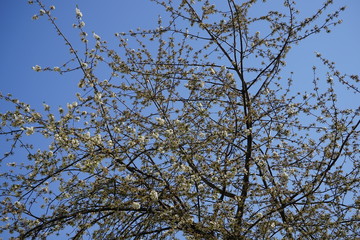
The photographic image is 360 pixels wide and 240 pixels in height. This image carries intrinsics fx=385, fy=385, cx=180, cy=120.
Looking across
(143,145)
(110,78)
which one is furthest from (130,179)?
(110,78)

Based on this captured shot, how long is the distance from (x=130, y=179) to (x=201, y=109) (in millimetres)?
1611

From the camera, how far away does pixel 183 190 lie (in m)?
5.18

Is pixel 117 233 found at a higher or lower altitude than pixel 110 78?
lower

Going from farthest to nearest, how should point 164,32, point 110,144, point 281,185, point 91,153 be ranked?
1. point 164,32
2. point 281,185
3. point 110,144
4. point 91,153

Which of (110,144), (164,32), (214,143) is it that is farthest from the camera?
(164,32)

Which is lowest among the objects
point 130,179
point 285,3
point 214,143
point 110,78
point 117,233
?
point 117,233

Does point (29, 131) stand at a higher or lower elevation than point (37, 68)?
lower

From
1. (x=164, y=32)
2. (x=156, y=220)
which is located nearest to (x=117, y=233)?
(x=156, y=220)

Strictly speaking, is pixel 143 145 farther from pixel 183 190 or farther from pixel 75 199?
pixel 75 199

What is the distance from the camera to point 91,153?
180 inches

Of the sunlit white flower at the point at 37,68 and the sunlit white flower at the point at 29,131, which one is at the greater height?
the sunlit white flower at the point at 37,68

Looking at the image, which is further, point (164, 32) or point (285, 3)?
point (164, 32)

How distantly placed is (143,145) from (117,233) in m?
1.31

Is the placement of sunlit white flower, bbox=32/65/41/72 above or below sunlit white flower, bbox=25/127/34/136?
above
